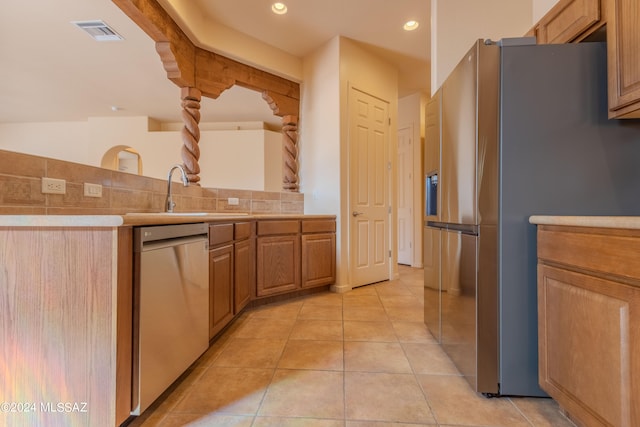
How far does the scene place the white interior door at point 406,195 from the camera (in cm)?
464

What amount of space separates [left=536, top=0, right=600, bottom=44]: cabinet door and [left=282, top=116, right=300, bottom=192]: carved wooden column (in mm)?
2523

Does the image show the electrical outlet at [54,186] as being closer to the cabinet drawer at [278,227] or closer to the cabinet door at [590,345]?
the cabinet drawer at [278,227]

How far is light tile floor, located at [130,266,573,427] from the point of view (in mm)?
1205

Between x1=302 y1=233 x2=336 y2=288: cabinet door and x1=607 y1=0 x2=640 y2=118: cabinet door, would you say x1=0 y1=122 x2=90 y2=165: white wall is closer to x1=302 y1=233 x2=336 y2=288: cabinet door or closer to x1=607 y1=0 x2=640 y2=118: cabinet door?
x1=302 y1=233 x2=336 y2=288: cabinet door

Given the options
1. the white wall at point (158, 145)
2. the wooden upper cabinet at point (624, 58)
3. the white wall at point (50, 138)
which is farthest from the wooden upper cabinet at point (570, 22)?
the white wall at point (50, 138)

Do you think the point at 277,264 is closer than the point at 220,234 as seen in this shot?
No

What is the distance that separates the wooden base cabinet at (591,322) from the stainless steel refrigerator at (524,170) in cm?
10

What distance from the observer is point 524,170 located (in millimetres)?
1316

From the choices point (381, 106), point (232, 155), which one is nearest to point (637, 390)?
point (381, 106)

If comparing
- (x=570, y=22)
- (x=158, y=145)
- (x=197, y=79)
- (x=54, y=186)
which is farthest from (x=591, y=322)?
(x=158, y=145)

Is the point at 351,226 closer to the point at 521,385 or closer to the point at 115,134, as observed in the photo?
the point at 521,385

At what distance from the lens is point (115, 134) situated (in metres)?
6.07

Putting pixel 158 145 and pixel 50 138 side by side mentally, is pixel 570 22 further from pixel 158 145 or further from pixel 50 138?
pixel 50 138

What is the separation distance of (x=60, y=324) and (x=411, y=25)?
12.1 ft
